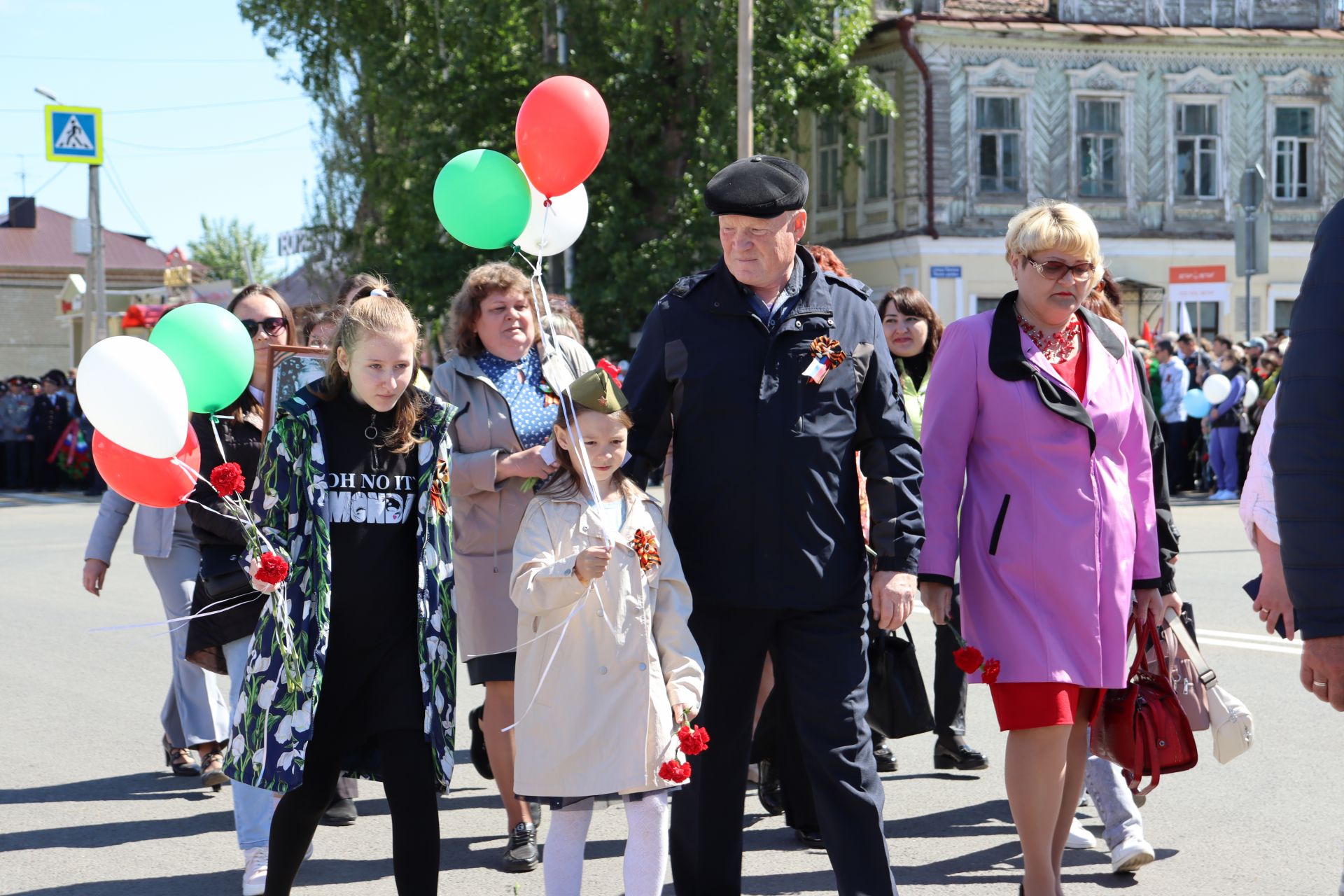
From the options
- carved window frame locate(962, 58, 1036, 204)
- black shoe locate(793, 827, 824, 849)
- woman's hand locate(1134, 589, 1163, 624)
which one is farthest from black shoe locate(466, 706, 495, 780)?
carved window frame locate(962, 58, 1036, 204)

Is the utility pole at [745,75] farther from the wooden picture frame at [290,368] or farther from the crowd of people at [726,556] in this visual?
the crowd of people at [726,556]

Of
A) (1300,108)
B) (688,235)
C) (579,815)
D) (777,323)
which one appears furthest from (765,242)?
(1300,108)

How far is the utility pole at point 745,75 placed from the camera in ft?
73.6

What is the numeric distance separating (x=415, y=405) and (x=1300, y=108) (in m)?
32.1

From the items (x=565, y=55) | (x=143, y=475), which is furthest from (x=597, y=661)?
(x=565, y=55)

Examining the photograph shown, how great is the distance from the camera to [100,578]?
639 centimetres

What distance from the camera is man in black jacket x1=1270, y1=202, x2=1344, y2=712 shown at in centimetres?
284

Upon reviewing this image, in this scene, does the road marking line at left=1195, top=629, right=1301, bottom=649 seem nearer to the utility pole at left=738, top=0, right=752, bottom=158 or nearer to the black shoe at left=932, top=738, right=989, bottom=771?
the black shoe at left=932, top=738, right=989, bottom=771

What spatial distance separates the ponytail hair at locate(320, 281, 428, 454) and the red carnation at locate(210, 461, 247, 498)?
1.19ft

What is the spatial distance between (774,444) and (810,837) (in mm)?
2047

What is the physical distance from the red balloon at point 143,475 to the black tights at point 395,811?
98cm

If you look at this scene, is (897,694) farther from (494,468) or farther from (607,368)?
(607,368)

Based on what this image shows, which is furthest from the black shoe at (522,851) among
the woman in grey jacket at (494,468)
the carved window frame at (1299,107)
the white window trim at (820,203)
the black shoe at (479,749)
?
the carved window frame at (1299,107)

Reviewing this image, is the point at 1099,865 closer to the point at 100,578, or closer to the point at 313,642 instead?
the point at 313,642
